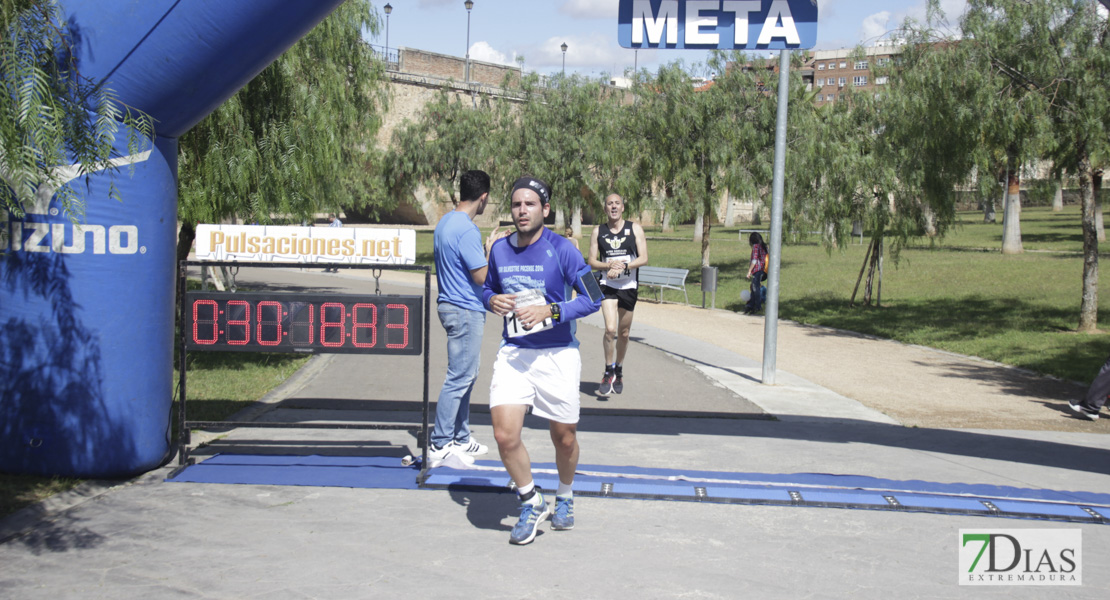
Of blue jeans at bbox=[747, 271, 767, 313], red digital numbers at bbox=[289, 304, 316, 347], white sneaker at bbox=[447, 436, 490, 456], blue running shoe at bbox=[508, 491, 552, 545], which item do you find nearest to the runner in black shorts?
white sneaker at bbox=[447, 436, 490, 456]

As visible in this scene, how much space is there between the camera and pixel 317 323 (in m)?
6.19

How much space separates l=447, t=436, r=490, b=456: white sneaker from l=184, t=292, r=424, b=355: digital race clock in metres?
0.88

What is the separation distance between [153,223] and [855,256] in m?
32.8

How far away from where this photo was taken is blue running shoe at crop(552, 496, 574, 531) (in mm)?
5133

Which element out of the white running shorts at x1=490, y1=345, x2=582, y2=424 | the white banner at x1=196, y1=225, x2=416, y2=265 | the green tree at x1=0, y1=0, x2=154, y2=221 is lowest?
the white running shorts at x1=490, y1=345, x2=582, y2=424

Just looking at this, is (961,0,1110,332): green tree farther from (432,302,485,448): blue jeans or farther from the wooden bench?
(432,302,485,448): blue jeans

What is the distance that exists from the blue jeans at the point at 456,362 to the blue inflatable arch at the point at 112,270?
1.92m

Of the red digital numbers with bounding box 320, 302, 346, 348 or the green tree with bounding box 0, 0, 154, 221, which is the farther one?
the red digital numbers with bounding box 320, 302, 346, 348

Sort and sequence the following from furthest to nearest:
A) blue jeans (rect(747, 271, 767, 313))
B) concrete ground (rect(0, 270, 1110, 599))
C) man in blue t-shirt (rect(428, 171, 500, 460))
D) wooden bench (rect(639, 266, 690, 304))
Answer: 1. wooden bench (rect(639, 266, 690, 304))
2. blue jeans (rect(747, 271, 767, 313))
3. man in blue t-shirt (rect(428, 171, 500, 460))
4. concrete ground (rect(0, 270, 1110, 599))

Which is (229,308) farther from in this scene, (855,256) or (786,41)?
(855,256)

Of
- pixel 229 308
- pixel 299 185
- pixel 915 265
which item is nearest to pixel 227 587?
pixel 229 308

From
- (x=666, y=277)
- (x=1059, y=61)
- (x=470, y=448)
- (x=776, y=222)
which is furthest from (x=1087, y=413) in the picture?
(x=666, y=277)

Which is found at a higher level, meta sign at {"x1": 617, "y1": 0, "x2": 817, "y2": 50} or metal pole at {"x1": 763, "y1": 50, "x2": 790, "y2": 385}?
meta sign at {"x1": 617, "y1": 0, "x2": 817, "y2": 50}

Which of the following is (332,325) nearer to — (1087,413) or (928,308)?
(1087,413)
